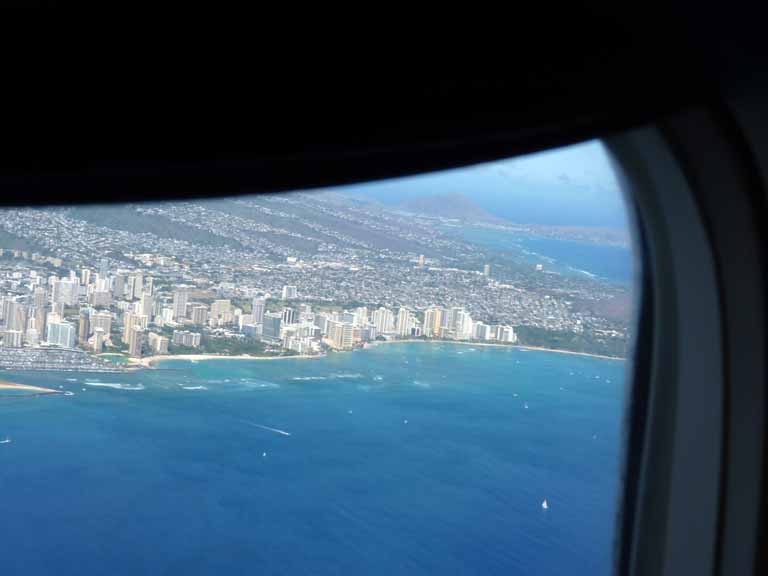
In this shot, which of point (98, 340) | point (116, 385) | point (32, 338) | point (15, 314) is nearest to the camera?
point (15, 314)

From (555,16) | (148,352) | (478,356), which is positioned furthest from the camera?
(478,356)

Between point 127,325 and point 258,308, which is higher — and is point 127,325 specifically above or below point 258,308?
below

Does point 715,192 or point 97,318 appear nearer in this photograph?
point 715,192

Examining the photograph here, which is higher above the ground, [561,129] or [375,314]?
[561,129]

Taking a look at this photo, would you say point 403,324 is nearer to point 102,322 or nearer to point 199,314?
point 199,314

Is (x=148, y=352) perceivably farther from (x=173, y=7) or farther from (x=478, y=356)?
(x=173, y=7)

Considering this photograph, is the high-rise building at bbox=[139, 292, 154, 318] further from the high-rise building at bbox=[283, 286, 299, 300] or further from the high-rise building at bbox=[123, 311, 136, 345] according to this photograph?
the high-rise building at bbox=[283, 286, 299, 300]

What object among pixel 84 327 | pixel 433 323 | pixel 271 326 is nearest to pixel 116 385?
pixel 84 327

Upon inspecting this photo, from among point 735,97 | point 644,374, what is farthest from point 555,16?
point 644,374
